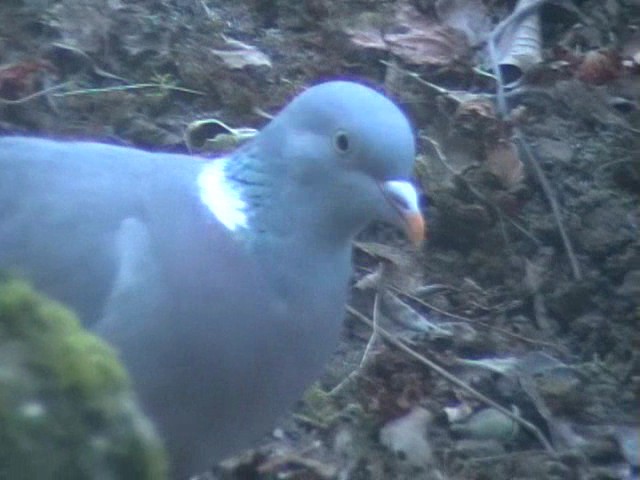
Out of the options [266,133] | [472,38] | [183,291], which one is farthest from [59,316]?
[472,38]

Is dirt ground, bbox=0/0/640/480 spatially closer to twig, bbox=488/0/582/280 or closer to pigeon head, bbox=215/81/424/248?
twig, bbox=488/0/582/280

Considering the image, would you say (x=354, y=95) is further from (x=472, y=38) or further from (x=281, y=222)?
(x=472, y=38)

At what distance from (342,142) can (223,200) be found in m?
0.28

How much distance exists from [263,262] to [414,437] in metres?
0.89

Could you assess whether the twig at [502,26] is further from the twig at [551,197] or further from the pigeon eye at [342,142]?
the pigeon eye at [342,142]

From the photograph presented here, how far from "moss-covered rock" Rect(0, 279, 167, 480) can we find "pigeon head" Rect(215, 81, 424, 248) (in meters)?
1.31

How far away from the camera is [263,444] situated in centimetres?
395

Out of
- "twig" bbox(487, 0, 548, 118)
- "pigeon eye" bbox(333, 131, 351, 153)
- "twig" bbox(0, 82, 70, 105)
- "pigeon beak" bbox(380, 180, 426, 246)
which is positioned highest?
"pigeon eye" bbox(333, 131, 351, 153)

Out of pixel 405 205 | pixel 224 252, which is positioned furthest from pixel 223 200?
pixel 405 205

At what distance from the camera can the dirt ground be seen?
13.1 feet

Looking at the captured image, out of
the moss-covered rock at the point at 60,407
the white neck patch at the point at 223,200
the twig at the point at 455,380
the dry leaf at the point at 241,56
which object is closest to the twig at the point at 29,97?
the dry leaf at the point at 241,56

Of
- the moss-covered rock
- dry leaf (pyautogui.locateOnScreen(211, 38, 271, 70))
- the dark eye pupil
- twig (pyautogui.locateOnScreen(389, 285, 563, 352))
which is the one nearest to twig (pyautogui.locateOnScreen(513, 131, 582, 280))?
twig (pyautogui.locateOnScreen(389, 285, 563, 352))

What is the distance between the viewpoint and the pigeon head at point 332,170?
10.3 feet

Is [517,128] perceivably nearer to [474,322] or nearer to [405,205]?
[474,322]
